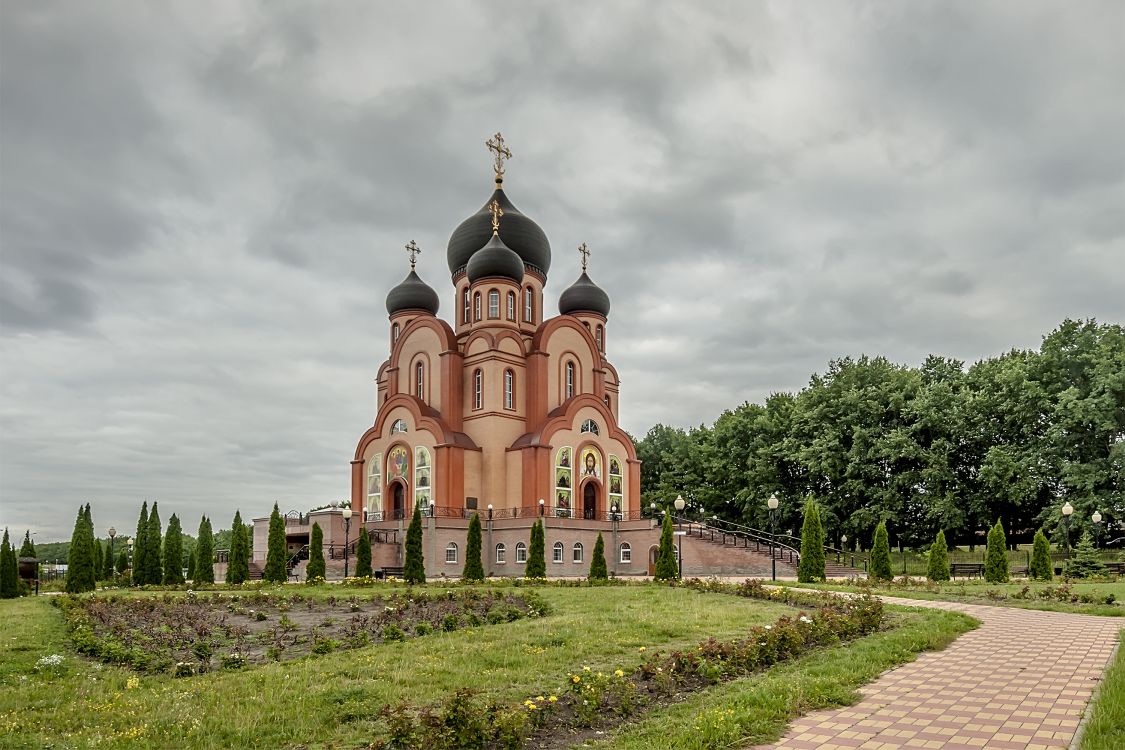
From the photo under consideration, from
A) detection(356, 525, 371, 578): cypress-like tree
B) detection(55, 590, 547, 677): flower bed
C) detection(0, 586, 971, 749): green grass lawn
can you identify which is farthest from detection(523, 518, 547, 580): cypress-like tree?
detection(0, 586, 971, 749): green grass lawn

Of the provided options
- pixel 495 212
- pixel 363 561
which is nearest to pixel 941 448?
pixel 495 212

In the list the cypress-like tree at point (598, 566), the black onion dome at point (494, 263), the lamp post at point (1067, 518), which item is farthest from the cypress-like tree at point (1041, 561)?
the black onion dome at point (494, 263)

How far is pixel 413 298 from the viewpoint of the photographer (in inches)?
1535

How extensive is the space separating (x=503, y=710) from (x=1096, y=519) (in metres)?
26.4

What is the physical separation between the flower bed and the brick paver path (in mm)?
5649

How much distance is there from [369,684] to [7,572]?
17.1 meters

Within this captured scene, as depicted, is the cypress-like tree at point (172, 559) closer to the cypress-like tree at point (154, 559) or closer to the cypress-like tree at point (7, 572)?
the cypress-like tree at point (154, 559)

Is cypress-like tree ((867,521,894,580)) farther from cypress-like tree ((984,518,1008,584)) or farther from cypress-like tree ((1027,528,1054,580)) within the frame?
cypress-like tree ((1027,528,1054,580))

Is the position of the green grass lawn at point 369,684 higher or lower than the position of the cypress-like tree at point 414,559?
lower

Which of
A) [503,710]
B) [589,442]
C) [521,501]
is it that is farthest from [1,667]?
[589,442]

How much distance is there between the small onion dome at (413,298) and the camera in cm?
3903

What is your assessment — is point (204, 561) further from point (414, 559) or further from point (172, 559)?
point (414, 559)

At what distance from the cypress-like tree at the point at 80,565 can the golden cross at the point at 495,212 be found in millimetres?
19628

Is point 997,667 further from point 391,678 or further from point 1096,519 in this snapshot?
point 1096,519
